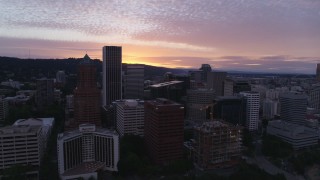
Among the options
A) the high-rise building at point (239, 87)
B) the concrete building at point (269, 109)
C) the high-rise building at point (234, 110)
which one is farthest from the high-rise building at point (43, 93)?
the high-rise building at point (239, 87)

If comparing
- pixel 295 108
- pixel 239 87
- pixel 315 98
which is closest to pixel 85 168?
pixel 295 108

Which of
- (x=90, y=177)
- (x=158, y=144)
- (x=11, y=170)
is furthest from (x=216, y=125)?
(x=11, y=170)

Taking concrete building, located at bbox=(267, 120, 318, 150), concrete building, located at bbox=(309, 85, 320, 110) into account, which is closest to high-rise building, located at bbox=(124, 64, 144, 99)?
concrete building, located at bbox=(267, 120, 318, 150)

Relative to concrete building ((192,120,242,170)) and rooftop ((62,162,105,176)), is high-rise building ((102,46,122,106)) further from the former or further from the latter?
concrete building ((192,120,242,170))

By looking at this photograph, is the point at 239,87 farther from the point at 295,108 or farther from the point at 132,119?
the point at 132,119

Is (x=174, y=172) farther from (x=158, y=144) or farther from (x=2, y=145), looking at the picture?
(x=2, y=145)
